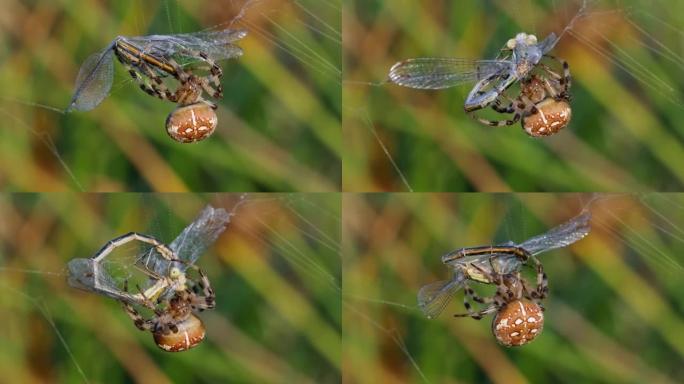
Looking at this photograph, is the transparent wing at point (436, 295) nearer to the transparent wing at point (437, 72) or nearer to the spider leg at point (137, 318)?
the transparent wing at point (437, 72)

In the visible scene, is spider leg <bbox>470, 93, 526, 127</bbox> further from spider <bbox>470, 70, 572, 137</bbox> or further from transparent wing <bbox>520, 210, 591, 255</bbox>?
transparent wing <bbox>520, 210, 591, 255</bbox>

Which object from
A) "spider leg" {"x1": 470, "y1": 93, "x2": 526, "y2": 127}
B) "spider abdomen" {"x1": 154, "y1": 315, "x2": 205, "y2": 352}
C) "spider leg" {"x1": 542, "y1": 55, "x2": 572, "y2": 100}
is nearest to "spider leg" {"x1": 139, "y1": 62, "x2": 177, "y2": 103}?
"spider abdomen" {"x1": 154, "y1": 315, "x2": 205, "y2": 352}

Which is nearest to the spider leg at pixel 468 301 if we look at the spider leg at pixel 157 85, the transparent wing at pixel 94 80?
the spider leg at pixel 157 85

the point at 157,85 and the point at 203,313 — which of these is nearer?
the point at 157,85

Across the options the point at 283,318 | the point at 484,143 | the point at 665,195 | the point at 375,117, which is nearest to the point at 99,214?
the point at 283,318

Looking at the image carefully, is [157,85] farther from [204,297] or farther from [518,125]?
[518,125]

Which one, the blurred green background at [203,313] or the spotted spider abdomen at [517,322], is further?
the blurred green background at [203,313]

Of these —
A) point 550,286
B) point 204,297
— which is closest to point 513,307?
point 550,286
